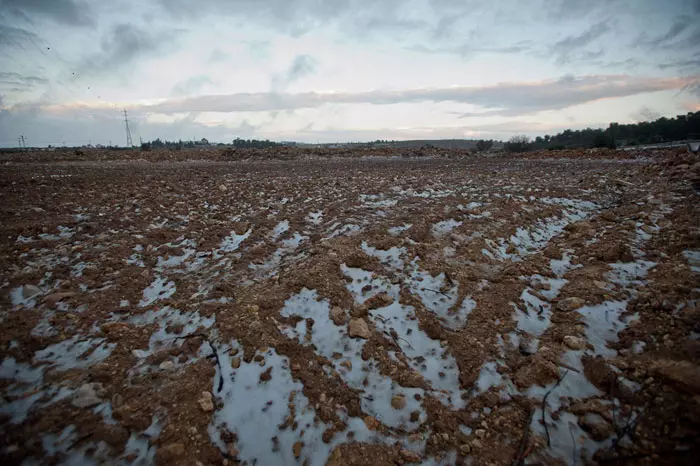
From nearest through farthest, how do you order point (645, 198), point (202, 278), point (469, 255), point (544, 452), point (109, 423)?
point (544, 452), point (109, 423), point (202, 278), point (469, 255), point (645, 198)

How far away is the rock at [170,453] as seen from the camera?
2.32 m

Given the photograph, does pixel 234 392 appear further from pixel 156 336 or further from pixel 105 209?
pixel 105 209

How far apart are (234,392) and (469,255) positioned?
4.50 meters

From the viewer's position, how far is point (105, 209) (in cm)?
863

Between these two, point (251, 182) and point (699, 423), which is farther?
point (251, 182)

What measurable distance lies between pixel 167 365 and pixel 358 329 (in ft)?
6.91

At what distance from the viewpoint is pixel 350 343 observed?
3660 millimetres

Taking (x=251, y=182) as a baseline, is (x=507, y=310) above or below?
below

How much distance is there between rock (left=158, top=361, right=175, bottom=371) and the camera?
10.5 feet

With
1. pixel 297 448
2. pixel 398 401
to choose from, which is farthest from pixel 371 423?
pixel 297 448

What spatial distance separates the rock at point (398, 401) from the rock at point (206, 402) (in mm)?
1654

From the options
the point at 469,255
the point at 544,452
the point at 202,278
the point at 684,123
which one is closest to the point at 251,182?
the point at 202,278

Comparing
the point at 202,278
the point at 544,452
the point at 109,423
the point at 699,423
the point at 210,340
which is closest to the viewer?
the point at 699,423

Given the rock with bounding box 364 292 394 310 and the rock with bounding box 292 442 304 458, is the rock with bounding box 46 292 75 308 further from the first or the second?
the rock with bounding box 364 292 394 310
